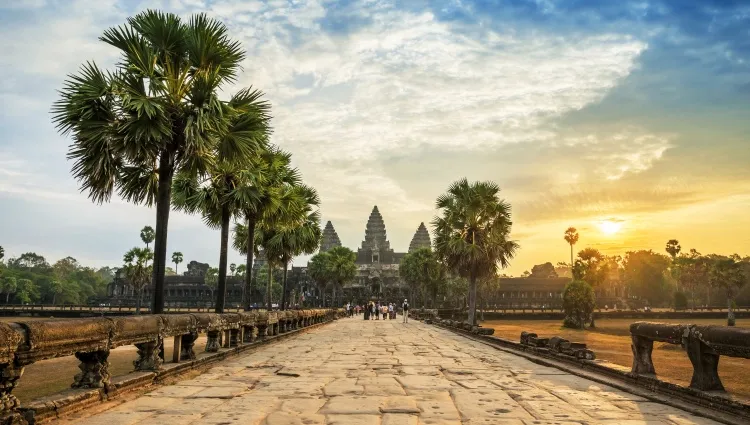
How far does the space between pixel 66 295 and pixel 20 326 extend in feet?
392

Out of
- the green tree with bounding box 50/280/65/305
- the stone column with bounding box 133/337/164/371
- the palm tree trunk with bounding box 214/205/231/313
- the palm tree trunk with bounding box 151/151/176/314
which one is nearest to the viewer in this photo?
the stone column with bounding box 133/337/164/371

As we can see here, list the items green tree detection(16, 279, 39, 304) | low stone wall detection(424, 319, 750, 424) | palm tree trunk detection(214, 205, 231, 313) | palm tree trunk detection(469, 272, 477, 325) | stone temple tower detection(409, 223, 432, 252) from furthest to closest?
stone temple tower detection(409, 223, 432, 252) → green tree detection(16, 279, 39, 304) → palm tree trunk detection(469, 272, 477, 325) → palm tree trunk detection(214, 205, 231, 313) → low stone wall detection(424, 319, 750, 424)

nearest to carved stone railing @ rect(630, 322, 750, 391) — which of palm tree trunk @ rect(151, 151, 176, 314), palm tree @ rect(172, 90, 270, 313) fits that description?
palm tree trunk @ rect(151, 151, 176, 314)

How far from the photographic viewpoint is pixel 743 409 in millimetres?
5652

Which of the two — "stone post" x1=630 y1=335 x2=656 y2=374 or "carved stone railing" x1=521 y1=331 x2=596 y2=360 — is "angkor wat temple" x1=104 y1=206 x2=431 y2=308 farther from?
"stone post" x1=630 y1=335 x2=656 y2=374

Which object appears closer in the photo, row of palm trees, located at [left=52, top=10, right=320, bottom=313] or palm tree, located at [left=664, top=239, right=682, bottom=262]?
row of palm trees, located at [left=52, top=10, right=320, bottom=313]

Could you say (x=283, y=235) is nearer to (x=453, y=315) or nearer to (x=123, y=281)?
(x=453, y=315)

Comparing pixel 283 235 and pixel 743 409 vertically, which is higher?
pixel 283 235

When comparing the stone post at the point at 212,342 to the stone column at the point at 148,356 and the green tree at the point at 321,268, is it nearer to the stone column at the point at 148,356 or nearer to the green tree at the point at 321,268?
the stone column at the point at 148,356

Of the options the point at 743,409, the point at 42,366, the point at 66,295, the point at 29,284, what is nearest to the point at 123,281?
the point at 66,295

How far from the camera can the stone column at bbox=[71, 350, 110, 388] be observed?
6082mm

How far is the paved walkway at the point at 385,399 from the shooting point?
561 centimetres

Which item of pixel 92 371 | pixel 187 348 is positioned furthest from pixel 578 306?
pixel 92 371

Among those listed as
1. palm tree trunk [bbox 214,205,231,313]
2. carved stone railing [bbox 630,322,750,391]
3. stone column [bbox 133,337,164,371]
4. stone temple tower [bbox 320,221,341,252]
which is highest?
stone temple tower [bbox 320,221,341,252]
